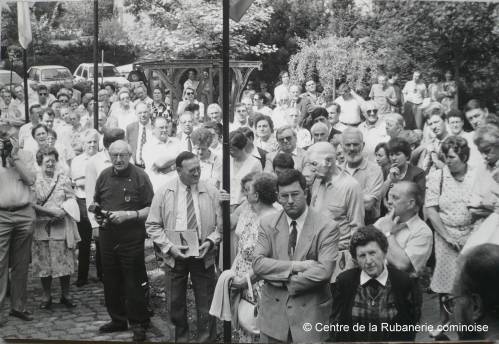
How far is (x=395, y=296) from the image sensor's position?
425 centimetres

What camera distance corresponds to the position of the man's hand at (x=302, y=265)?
4430mm

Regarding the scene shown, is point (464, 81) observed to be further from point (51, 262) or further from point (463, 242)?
point (51, 262)

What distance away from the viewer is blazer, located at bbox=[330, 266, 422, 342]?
4242mm

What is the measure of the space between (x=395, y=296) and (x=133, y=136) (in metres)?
2.83

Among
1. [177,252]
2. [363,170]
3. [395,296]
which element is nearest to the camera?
[395,296]

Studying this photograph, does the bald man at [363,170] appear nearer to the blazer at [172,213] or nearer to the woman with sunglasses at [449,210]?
the woman with sunglasses at [449,210]

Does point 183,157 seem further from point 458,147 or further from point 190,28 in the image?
point 458,147

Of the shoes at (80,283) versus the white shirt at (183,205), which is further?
the shoes at (80,283)

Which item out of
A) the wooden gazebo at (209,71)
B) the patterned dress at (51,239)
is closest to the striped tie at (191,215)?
the wooden gazebo at (209,71)

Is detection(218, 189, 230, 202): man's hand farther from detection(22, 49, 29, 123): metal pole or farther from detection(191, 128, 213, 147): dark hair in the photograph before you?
detection(22, 49, 29, 123): metal pole

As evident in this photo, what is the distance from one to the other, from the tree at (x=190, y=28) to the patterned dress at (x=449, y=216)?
64.6 inches

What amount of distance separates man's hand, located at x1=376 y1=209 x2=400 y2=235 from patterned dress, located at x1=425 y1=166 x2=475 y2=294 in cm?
45

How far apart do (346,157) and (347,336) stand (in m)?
1.50

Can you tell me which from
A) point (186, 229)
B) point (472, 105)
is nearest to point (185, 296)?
point (186, 229)
